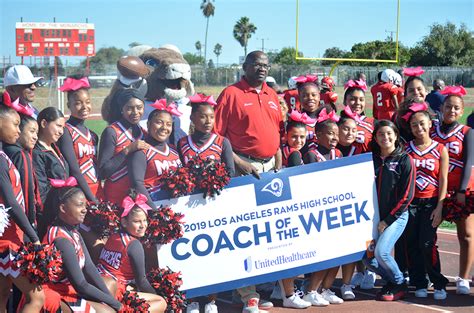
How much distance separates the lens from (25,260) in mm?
4258

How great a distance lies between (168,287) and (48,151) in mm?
1358

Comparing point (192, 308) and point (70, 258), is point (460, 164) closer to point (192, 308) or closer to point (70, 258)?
point (192, 308)

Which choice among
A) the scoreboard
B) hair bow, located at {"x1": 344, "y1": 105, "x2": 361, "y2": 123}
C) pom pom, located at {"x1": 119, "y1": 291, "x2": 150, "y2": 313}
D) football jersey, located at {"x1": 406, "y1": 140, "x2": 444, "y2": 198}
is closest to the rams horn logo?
hair bow, located at {"x1": 344, "y1": 105, "x2": 361, "y2": 123}

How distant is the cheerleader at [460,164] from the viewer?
6.38 meters

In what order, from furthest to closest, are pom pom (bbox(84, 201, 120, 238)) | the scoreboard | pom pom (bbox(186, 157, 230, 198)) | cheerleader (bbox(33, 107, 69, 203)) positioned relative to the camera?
the scoreboard < pom pom (bbox(186, 157, 230, 198)) < pom pom (bbox(84, 201, 120, 238)) < cheerleader (bbox(33, 107, 69, 203))

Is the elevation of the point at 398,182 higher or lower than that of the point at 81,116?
lower

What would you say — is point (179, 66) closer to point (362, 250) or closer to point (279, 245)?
point (279, 245)

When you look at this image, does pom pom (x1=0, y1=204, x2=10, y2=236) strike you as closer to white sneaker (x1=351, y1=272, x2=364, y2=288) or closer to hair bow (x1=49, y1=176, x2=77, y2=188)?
hair bow (x1=49, y1=176, x2=77, y2=188)

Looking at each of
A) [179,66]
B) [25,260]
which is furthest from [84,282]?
[179,66]

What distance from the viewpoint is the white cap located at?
5.34 meters

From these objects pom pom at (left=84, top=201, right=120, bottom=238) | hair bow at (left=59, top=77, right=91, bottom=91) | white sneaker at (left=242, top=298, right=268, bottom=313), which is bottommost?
white sneaker at (left=242, top=298, right=268, bottom=313)

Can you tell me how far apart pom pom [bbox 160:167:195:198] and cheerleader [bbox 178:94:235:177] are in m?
0.21

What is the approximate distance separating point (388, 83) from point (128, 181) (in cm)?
561

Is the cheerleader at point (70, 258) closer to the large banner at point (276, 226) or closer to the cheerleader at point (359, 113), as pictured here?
the large banner at point (276, 226)
